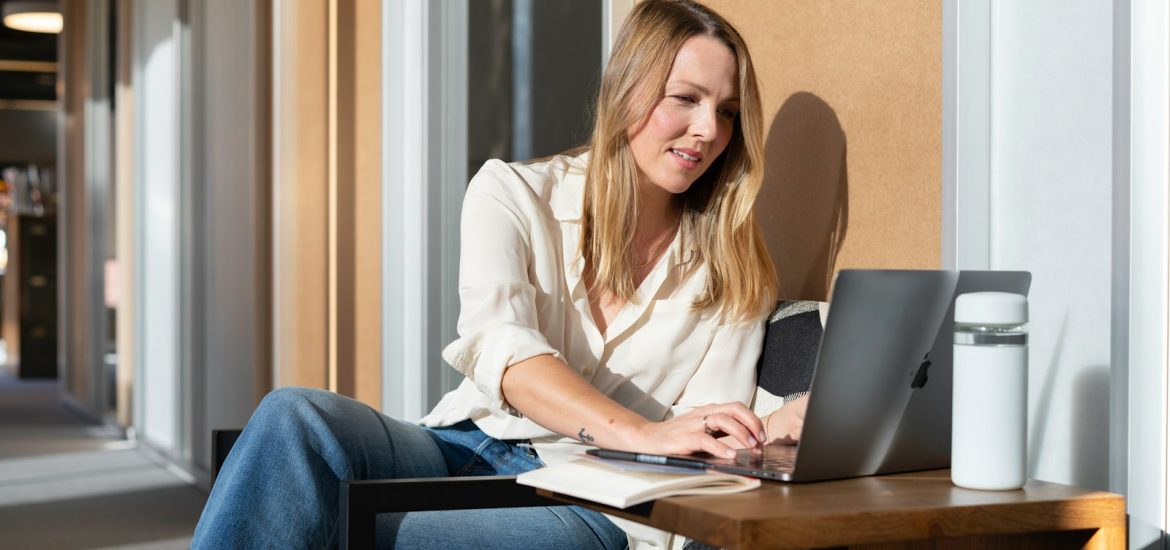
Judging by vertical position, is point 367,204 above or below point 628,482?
above

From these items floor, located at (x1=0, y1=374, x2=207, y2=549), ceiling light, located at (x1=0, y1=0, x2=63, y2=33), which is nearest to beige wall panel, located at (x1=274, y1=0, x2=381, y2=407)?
floor, located at (x1=0, y1=374, x2=207, y2=549)

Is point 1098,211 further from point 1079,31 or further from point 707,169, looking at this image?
point 707,169

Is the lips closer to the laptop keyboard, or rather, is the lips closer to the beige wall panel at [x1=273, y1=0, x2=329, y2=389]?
the laptop keyboard

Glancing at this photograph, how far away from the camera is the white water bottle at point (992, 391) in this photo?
1.15m

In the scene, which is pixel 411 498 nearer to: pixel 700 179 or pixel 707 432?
pixel 707 432

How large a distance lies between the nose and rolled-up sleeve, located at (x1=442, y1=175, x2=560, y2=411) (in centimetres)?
30

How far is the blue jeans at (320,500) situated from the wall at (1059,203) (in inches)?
24.8

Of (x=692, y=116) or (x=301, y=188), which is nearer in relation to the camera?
(x=692, y=116)

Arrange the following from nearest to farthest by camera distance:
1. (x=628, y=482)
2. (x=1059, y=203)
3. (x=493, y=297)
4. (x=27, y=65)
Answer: (x=628, y=482), (x=1059, y=203), (x=493, y=297), (x=27, y=65)

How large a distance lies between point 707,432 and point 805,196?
31.0 inches

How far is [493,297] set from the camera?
1744mm

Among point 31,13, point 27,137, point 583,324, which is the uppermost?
point 31,13

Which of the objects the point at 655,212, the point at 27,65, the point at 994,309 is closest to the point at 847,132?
the point at 655,212

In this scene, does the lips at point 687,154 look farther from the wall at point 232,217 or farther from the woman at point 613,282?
the wall at point 232,217
